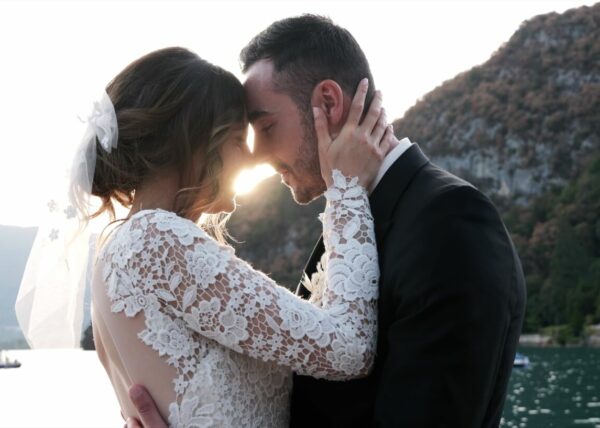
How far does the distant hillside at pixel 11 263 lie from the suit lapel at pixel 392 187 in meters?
1.37

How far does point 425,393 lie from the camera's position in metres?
2.53

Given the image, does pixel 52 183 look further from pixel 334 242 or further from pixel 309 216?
pixel 309 216

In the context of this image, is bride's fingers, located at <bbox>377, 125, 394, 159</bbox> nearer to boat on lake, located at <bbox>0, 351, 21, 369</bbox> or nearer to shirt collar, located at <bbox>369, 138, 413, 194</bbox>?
shirt collar, located at <bbox>369, 138, 413, 194</bbox>

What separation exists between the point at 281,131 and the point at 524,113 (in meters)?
91.0

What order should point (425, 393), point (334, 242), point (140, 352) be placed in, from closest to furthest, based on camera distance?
point (425, 393) → point (140, 352) → point (334, 242)

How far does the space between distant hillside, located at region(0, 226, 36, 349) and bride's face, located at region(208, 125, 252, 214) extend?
885 millimetres

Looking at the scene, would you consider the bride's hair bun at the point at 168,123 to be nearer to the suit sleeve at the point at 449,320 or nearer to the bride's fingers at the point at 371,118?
the bride's fingers at the point at 371,118

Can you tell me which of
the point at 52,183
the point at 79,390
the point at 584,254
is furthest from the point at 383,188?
the point at 584,254

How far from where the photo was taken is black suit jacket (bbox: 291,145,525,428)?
253 centimetres

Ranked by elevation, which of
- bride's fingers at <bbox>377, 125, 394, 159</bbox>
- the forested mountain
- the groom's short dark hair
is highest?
the groom's short dark hair

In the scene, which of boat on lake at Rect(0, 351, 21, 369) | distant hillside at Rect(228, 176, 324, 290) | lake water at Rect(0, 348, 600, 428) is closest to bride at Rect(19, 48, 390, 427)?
lake water at Rect(0, 348, 600, 428)

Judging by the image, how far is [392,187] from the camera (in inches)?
116

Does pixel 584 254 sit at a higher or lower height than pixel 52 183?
lower

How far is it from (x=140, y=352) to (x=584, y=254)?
74363 millimetres
